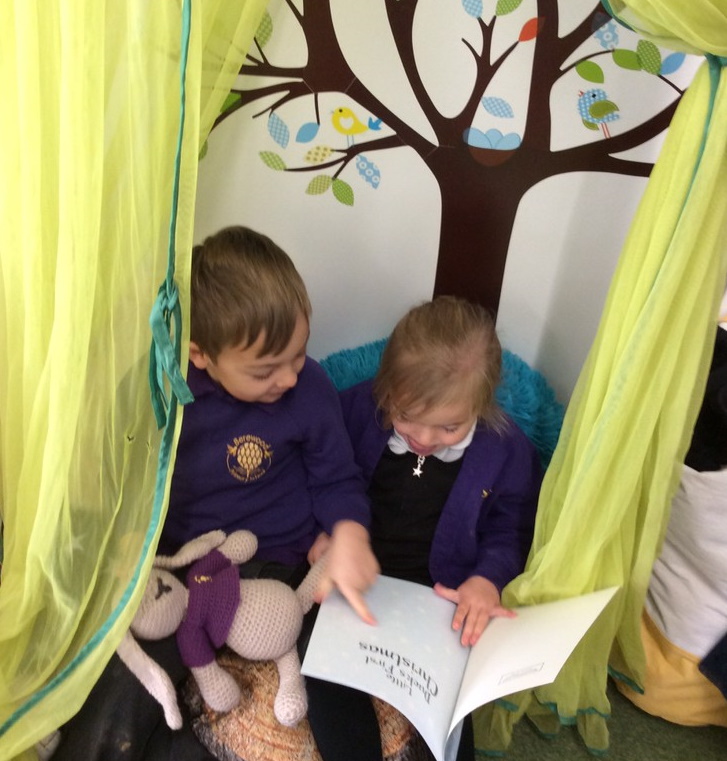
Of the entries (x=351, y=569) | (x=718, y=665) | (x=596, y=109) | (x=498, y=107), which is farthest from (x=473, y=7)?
(x=718, y=665)

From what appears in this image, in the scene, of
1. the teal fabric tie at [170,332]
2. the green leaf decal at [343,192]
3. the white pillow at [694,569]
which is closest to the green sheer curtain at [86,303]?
the teal fabric tie at [170,332]

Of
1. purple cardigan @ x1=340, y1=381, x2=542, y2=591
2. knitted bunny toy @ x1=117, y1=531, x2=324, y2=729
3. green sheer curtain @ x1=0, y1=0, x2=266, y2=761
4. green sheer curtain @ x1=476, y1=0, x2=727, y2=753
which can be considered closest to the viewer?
green sheer curtain @ x1=0, y1=0, x2=266, y2=761

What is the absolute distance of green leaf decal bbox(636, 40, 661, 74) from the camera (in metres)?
1.12

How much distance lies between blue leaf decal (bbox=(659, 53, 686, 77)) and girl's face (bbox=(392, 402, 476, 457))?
614 mm

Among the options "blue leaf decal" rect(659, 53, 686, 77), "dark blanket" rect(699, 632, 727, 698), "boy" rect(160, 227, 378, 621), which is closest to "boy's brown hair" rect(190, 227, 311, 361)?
"boy" rect(160, 227, 378, 621)

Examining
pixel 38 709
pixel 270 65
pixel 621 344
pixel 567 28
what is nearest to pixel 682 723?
pixel 621 344

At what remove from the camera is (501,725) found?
1.17 m

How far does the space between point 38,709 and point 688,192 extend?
995mm

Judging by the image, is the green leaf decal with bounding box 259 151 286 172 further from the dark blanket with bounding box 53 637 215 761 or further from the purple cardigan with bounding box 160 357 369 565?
the dark blanket with bounding box 53 637 215 761

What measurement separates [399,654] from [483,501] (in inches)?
12.9

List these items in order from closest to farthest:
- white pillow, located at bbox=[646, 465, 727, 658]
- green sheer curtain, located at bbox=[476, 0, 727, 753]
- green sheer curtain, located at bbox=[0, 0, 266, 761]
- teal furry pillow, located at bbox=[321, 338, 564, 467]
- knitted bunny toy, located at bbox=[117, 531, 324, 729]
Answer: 1. green sheer curtain, located at bbox=[0, 0, 266, 761]
2. green sheer curtain, located at bbox=[476, 0, 727, 753]
3. knitted bunny toy, located at bbox=[117, 531, 324, 729]
4. white pillow, located at bbox=[646, 465, 727, 658]
5. teal furry pillow, located at bbox=[321, 338, 564, 467]

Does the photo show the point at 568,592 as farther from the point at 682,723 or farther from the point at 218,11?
the point at 218,11

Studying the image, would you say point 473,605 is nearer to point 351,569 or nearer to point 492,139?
point 351,569

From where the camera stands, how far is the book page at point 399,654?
92 centimetres
